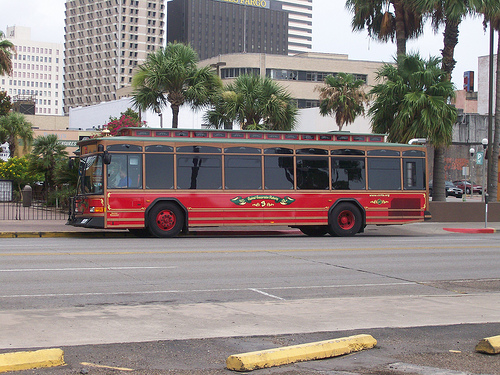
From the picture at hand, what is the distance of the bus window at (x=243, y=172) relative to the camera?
72.6 feet

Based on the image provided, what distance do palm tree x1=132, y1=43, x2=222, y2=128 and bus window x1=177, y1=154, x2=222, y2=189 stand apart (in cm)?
1033

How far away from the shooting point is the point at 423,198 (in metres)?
24.6

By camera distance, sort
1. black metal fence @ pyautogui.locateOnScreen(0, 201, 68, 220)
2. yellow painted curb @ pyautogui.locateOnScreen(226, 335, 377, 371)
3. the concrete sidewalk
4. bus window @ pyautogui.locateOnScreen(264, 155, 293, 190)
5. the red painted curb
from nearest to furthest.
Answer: yellow painted curb @ pyautogui.locateOnScreen(226, 335, 377, 371)
the concrete sidewalk
bus window @ pyautogui.locateOnScreen(264, 155, 293, 190)
the red painted curb
black metal fence @ pyautogui.locateOnScreen(0, 201, 68, 220)

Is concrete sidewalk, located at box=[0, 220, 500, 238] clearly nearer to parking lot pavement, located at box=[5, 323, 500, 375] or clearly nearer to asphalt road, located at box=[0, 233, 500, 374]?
asphalt road, located at box=[0, 233, 500, 374]

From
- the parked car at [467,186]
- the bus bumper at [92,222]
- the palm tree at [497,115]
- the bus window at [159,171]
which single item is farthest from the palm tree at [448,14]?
the parked car at [467,186]

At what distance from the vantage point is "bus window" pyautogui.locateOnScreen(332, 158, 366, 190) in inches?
926

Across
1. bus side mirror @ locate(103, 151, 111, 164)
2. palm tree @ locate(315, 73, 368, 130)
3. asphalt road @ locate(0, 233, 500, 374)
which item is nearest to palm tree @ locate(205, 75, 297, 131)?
palm tree @ locate(315, 73, 368, 130)

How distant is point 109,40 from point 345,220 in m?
174

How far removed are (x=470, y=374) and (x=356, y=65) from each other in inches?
3639

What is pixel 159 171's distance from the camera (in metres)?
21.3

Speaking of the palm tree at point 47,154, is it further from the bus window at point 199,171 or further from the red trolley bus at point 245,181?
the bus window at point 199,171

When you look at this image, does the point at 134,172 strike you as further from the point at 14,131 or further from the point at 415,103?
the point at 14,131

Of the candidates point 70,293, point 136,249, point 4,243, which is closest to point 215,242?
point 136,249

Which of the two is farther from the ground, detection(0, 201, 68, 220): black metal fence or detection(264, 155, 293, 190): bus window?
detection(264, 155, 293, 190): bus window
